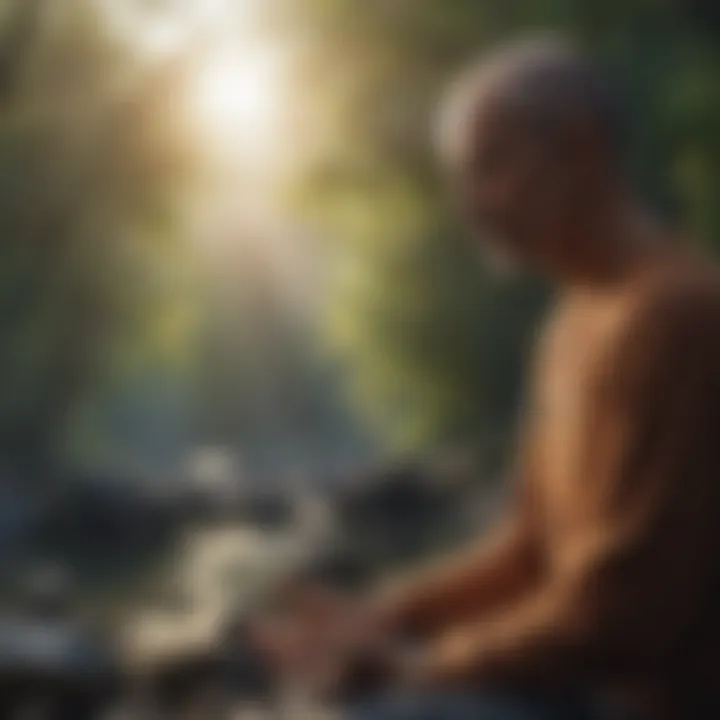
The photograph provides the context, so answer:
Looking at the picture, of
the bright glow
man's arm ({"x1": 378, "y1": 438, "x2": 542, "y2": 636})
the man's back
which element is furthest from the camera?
the bright glow

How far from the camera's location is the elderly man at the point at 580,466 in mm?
2264

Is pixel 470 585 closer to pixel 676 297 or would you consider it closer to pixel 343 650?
pixel 343 650

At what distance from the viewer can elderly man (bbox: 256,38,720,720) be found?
2.26 meters

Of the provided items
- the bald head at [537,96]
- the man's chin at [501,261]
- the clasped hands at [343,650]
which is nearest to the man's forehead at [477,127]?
the bald head at [537,96]

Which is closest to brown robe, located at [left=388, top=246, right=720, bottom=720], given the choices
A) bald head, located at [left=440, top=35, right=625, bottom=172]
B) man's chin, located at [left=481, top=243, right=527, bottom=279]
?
man's chin, located at [left=481, top=243, right=527, bottom=279]

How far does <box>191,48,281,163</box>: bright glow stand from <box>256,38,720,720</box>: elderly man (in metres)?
0.30

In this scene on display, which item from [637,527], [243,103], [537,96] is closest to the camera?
[637,527]

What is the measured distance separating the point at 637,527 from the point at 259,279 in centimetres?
73

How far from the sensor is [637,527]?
2.27 metres

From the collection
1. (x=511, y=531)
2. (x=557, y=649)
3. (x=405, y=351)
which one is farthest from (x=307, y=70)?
(x=557, y=649)

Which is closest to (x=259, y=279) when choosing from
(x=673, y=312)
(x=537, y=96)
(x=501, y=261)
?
(x=501, y=261)

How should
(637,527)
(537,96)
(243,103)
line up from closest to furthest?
(637,527) < (537,96) < (243,103)

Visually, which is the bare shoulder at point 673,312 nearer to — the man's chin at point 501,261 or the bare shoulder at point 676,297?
the bare shoulder at point 676,297

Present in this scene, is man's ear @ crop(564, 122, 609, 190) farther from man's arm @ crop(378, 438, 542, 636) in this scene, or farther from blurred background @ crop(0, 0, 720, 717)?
man's arm @ crop(378, 438, 542, 636)
